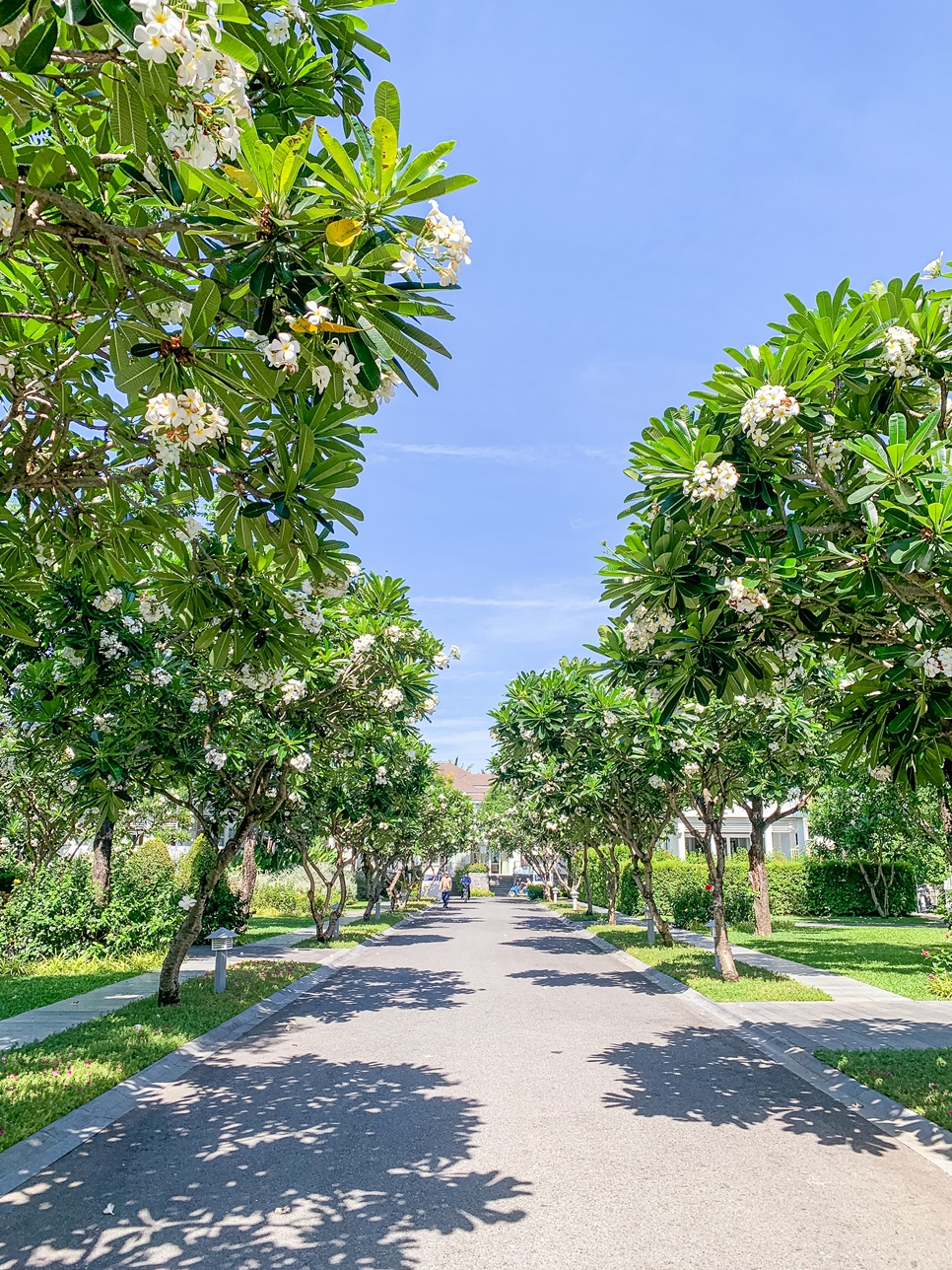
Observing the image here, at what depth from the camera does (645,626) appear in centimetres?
525

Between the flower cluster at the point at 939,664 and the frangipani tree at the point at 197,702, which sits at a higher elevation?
the frangipani tree at the point at 197,702

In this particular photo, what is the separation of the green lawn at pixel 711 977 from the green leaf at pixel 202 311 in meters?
11.9

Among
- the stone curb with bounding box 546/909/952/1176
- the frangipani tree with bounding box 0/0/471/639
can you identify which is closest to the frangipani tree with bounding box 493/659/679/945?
the stone curb with bounding box 546/909/952/1176

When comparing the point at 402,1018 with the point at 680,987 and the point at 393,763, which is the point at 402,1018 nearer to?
the point at 680,987

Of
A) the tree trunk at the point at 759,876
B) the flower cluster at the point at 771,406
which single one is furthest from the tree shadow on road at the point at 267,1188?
the tree trunk at the point at 759,876

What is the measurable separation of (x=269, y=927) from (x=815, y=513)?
82.5 ft

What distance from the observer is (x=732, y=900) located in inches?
1066

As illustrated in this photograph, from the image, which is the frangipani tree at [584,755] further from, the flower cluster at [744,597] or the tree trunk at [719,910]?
the flower cluster at [744,597]

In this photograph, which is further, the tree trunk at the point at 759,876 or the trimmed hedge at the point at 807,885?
the trimmed hedge at the point at 807,885

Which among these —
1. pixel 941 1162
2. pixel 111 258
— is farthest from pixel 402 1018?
pixel 111 258

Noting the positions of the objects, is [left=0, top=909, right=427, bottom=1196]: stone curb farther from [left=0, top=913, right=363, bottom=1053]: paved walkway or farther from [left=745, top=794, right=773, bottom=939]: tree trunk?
[left=745, top=794, right=773, bottom=939]: tree trunk

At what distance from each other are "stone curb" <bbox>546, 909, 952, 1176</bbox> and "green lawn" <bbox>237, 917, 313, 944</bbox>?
1396cm

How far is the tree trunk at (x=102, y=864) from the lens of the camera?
16422 mm

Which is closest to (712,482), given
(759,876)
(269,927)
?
(759,876)
